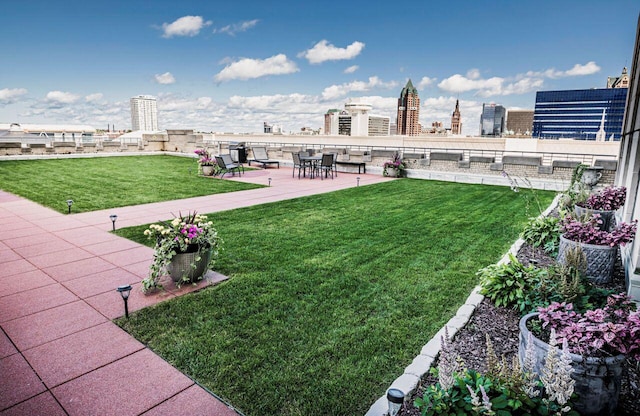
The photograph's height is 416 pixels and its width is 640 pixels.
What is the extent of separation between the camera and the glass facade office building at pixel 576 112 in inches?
3890

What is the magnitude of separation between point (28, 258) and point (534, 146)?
1078 inches

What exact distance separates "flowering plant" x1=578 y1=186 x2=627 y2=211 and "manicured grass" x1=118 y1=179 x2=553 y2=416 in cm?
135

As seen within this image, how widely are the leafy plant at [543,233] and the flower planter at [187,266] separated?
503 cm

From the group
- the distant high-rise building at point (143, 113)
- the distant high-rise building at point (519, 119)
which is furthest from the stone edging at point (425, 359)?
the distant high-rise building at point (519, 119)

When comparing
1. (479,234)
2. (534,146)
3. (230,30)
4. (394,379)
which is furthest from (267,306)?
(230,30)

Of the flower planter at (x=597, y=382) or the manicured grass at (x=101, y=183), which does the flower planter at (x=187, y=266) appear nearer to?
the flower planter at (x=597, y=382)

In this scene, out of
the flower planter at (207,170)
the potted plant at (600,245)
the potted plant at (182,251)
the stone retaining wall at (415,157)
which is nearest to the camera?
the potted plant at (182,251)

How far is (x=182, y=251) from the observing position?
4195 mm

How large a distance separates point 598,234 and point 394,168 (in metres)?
10.5

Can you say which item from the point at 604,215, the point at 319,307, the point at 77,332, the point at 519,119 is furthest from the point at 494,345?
the point at 519,119

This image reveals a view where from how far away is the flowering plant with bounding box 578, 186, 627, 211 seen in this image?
5.94 m

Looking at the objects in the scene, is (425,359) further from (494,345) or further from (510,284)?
(510,284)

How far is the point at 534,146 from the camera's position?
2434 centimetres

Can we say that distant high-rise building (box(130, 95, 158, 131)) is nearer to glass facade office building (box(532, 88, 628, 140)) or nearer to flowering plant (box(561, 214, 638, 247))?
glass facade office building (box(532, 88, 628, 140))
